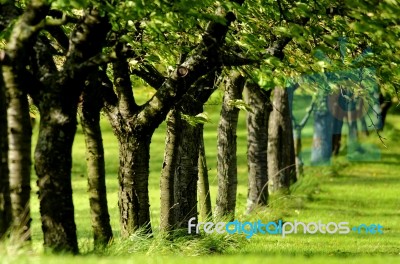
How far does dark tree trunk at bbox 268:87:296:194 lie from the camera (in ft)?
104

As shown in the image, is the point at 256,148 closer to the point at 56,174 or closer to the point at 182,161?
the point at 182,161

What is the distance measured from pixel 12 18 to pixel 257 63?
139 inches

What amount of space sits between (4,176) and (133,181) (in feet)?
15.7

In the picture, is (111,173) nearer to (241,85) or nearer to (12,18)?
(241,85)

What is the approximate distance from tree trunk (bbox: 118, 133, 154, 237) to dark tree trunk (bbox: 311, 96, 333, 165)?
88.5 ft

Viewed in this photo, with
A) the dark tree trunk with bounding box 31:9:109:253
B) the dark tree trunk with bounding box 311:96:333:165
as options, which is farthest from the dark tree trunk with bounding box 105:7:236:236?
the dark tree trunk with bounding box 311:96:333:165

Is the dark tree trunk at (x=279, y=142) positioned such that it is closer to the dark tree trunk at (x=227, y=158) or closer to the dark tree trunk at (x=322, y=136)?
the dark tree trunk at (x=227, y=158)

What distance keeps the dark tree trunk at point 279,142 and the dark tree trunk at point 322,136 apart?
36.7 feet

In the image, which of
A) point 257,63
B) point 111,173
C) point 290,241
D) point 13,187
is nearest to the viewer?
point 13,187

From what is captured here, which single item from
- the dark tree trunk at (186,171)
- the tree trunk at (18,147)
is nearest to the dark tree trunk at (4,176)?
the tree trunk at (18,147)

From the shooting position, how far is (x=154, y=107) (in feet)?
52.4

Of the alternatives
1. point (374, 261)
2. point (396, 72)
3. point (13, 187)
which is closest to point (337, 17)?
point (396, 72)

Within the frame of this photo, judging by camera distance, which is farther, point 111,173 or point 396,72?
point 111,173

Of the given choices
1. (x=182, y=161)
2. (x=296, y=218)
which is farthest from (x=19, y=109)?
(x=296, y=218)
